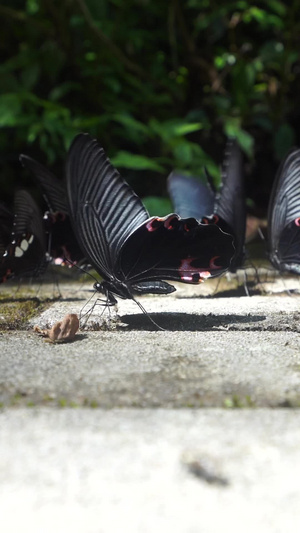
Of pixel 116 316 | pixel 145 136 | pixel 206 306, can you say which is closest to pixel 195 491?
pixel 116 316

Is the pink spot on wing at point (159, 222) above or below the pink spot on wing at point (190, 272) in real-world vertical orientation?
above

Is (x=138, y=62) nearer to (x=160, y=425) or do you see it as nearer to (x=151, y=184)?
(x=151, y=184)

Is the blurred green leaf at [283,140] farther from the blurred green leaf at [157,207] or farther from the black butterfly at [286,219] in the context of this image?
the black butterfly at [286,219]

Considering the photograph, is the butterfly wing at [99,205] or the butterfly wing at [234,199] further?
the butterfly wing at [234,199]

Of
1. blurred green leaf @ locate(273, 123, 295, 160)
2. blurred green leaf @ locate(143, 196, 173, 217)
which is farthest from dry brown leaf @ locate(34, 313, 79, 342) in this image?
blurred green leaf @ locate(273, 123, 295, 160)

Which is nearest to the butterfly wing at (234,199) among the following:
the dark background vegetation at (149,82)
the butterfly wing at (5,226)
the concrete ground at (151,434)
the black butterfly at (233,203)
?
the black butterfly at (233,203)

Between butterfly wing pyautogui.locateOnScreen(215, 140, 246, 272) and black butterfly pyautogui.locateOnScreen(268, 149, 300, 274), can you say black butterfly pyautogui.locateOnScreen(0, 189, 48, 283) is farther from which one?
black butterfly pyautogui.locateOnScreen(268, 149, 300, 274)

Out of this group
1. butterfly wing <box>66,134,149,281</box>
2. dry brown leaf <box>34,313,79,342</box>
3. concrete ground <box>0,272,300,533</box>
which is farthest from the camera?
butterfly wing <box>66,134,149,281</box>
